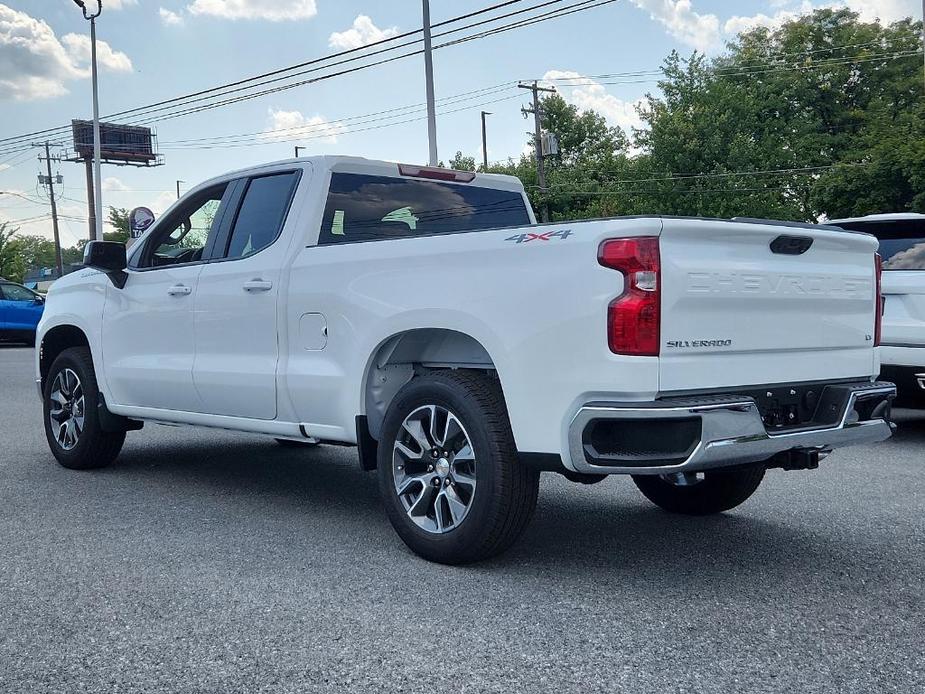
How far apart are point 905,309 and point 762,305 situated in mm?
4632

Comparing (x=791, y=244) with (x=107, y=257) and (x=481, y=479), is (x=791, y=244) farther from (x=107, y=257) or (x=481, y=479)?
(x=107, y=257)

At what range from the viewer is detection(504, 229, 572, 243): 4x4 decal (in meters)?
4.14

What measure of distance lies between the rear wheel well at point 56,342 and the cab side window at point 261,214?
77.0 inches

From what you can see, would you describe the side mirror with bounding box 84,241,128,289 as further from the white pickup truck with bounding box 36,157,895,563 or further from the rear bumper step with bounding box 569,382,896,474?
the rear bumper step with bounding box 569,382,896,474

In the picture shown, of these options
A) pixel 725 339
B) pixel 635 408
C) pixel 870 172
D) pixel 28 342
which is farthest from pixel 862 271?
pixel 870 172

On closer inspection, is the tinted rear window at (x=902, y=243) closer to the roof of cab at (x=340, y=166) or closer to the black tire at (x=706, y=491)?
the black tire at (x=706, y=491)

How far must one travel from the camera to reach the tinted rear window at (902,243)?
8367mm

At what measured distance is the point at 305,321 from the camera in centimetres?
540

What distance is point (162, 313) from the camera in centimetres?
650

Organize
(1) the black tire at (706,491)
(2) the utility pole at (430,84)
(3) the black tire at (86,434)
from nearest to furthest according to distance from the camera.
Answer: (1) the black tire at (706,491) < (3) the black tire at (86,434) < (2) the utility pole at (430,84)

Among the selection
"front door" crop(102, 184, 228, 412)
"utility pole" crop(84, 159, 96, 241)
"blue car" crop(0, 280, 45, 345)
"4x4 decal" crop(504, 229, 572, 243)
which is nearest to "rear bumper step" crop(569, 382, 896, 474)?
"4x4 decal" crop(504, 229, 572, 243)

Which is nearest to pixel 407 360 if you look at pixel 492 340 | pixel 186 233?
pixel 492 340

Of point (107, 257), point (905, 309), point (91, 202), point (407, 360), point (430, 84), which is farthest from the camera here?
point (91, 202)

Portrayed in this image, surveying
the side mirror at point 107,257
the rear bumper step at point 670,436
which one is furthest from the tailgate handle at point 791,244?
the side mirror at point 107,257
